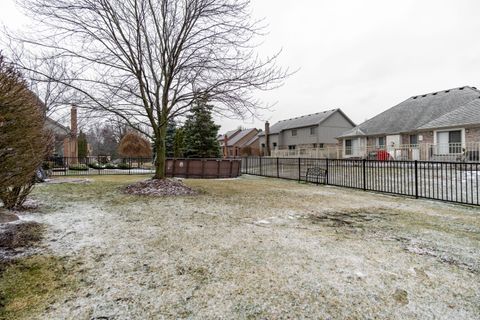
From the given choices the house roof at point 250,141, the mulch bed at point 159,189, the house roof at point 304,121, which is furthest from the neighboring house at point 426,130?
the house roof at point 250,141

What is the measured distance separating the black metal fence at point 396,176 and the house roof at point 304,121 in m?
20.2

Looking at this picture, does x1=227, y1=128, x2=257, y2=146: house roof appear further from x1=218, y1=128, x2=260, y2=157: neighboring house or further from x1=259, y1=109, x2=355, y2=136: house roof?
x1=259, y1=109, x2=355, y2=136: house roof

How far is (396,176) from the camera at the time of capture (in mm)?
10320

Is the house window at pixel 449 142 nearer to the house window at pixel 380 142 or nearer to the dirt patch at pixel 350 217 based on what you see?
the house window at pixel 380 142

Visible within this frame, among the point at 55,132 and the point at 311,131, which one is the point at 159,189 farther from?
the point at 311,131

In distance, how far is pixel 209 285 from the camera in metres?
2.48

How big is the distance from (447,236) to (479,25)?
14304 millimetres

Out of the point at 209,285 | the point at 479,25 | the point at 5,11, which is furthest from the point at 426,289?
the point at 479,25

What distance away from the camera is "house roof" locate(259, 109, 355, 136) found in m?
33.7

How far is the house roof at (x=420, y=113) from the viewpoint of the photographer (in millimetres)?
20359

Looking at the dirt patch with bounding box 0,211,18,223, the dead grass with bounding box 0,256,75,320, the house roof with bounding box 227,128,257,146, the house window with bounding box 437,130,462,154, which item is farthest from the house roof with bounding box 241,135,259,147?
the dead grass with bounding box 0,256,75,320

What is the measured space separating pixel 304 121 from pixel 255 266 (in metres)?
35.2

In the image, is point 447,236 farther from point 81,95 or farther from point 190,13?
point 81,95

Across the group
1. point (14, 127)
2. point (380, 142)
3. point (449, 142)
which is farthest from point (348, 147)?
point (14, 127)
